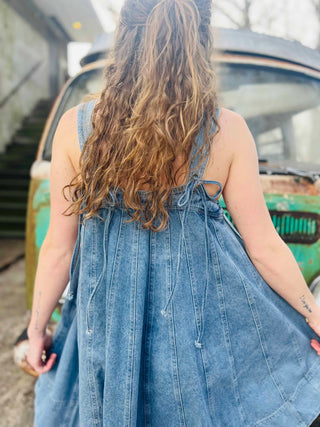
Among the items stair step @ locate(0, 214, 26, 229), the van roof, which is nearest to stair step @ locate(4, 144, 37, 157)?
stair step @ locate(0, 214, 26, 229)

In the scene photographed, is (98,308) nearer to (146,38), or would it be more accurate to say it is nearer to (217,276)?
(217,276)

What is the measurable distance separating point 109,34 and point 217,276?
1692 millimetres

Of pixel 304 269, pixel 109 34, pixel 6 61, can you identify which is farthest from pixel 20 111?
pixel 304 269

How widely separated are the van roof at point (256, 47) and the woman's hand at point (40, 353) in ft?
4.87

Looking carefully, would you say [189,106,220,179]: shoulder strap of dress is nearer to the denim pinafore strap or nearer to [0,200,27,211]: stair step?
the denim pinafore strap

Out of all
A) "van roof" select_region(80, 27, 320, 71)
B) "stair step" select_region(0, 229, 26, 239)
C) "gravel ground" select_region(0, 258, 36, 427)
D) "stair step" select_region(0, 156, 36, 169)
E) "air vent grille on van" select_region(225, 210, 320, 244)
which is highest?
"van roof" select_region(80, 27, 320, 71)

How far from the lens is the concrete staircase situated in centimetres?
651

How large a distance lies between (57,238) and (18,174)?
6854 mm

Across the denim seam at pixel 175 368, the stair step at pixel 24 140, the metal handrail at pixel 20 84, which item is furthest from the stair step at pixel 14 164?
the denim seam at pixel 175 368

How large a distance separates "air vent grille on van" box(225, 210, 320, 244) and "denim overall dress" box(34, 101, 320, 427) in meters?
0.54

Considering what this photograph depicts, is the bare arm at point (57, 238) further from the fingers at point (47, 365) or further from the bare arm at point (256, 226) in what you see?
the bare arm at point (256, 226)

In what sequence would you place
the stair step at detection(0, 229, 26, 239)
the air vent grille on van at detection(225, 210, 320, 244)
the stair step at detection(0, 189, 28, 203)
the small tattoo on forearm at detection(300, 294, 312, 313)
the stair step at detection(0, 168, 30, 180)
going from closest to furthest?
1. the small tattoo on forearm at detection(300, 294, 312, 313)
2. the air vent grille on van at detection(225, 210, 320, 244)
3. the stair step at detection(0, 229, 26, 239)
4. the stair step at detection(0, 189, 28, 203)
5. the stair step at detection(0, 168, 30, 180)

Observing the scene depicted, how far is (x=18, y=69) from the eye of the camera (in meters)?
9.03

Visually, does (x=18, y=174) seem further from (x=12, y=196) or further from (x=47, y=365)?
(x=47, y=365)
